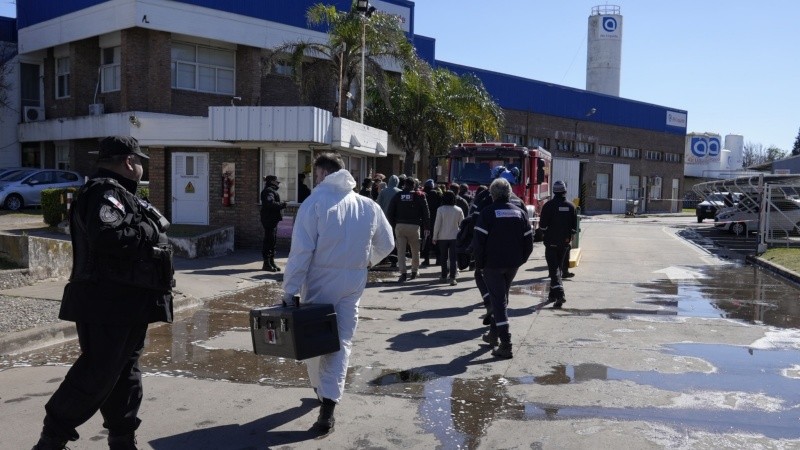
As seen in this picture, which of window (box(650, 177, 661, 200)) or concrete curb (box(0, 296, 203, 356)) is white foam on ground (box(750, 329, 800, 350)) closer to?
concrete curb (box(0, 296, 203, 356))

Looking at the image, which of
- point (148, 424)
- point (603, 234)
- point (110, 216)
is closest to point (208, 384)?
point (148, 424)

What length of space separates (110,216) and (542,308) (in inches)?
311

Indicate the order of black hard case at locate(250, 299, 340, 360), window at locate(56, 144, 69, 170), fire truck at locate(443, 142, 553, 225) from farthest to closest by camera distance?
window at locate(56, 144, 69, 170)
fire truck at locate(443, 142, 553, 225)
black hard case at locate(250, 299, 340, 360)

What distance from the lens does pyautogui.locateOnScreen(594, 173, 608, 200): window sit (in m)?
57.2

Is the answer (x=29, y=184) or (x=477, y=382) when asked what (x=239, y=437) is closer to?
(x=477, y=382)

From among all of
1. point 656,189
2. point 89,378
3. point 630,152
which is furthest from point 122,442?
point 656,189

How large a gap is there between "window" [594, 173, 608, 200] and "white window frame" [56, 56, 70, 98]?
39.0m

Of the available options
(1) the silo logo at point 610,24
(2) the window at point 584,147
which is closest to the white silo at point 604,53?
(1) the silo logo at point 610,24

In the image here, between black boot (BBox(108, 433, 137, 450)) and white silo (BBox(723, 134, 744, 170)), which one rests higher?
white silo (BBox(723, 134, 744, 170))

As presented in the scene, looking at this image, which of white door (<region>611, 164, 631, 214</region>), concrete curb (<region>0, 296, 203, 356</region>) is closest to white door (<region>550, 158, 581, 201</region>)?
white door (<region>611, 164, 631, 214</region>)

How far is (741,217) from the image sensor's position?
28703 mm

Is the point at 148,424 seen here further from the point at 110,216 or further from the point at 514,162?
the point at 514,162

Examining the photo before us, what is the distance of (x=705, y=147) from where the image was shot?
263 ft

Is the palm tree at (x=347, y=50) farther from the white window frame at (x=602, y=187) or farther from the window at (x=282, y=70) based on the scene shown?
the white window frame at (x=602, y=187)
